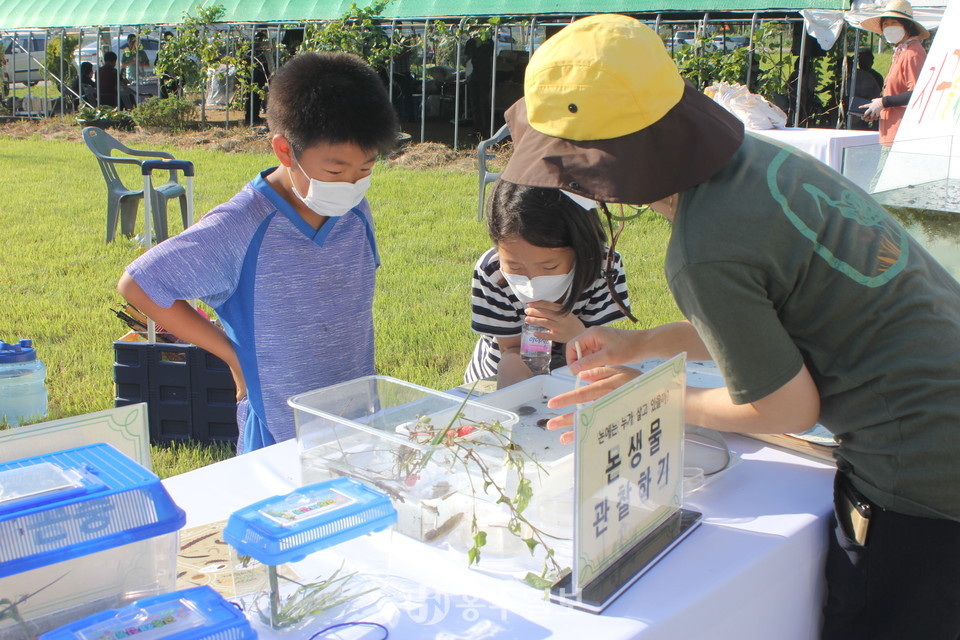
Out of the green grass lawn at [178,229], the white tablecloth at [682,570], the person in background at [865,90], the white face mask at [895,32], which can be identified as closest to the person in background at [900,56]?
the white face mask at [895,32]

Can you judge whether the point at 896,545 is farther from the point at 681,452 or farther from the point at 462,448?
the point at 462,448

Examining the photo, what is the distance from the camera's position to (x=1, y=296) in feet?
17.5

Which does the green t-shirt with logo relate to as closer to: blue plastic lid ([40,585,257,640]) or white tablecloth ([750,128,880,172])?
blue plastic lid ([40,585,257,640])

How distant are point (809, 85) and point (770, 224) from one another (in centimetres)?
1017

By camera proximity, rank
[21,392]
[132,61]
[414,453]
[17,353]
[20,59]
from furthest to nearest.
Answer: [20,59]
[132,61]
[21,392]
[17,353]
[414,453]

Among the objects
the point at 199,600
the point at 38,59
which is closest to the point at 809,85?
the point at 199,600

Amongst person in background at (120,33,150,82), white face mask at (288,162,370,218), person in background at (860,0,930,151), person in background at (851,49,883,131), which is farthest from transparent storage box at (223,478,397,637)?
person in background at (120,33,150,82)

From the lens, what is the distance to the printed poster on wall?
43.5 inches

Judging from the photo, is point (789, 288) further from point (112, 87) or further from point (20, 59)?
point (20, 59)

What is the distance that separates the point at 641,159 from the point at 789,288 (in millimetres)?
258

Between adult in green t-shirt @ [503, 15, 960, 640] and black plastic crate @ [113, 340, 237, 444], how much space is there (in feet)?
7.47

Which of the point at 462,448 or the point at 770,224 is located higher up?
the point at 770,224

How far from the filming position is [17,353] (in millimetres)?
3098

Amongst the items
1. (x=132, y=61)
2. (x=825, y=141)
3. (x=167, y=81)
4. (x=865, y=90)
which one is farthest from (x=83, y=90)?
(x=825, y=141)
